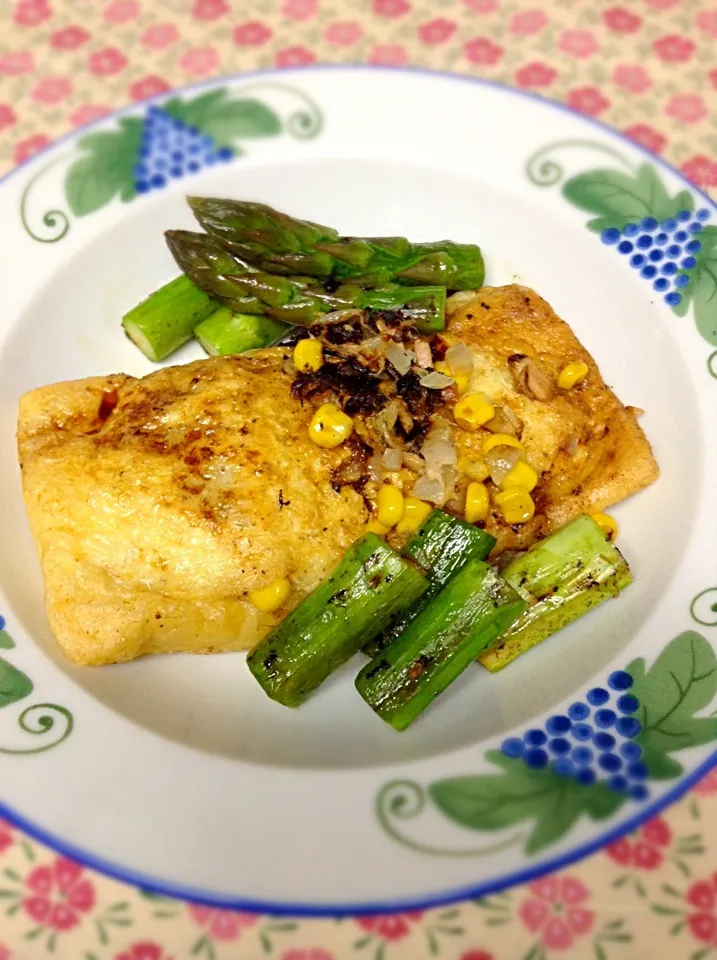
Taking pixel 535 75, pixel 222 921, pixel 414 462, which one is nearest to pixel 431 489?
pixel 414 462

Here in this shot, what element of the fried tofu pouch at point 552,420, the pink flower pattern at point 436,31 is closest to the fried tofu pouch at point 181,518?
the fried tofu pouch at point 552,420

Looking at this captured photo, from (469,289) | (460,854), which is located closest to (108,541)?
(460,854)

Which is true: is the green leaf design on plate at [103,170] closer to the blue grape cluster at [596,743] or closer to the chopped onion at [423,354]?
the chopped onion at [423,354]

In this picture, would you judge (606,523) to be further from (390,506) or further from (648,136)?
(648,136)

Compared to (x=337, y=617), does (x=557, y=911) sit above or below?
below

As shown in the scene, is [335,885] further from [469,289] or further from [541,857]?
[469,289]

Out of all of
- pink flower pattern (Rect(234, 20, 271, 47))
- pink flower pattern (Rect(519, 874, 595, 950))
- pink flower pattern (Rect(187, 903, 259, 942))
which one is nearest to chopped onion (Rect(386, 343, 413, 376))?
pink flower pattern (Rect(519, 874, 595, 950))
